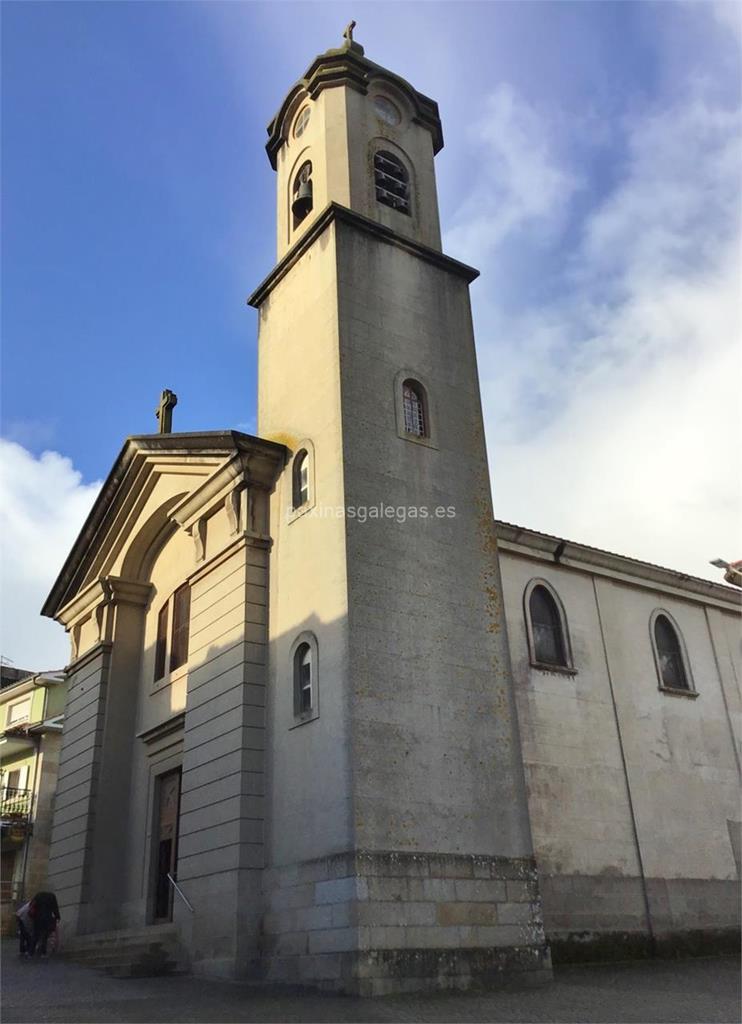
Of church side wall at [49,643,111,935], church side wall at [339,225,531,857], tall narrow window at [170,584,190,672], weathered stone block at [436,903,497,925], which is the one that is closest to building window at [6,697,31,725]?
church side wall at [49,643,111,935]

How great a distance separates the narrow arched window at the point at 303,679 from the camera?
49.1ft

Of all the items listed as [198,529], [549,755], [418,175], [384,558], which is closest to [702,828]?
[549,755]

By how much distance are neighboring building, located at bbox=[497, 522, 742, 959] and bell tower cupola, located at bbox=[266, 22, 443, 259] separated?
725 cm

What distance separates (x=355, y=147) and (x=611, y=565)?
10658mm

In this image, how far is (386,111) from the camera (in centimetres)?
2145

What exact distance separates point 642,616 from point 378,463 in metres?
8.76

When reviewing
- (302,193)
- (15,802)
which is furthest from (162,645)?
(15,802)

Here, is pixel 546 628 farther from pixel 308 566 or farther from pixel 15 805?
pixel 15 805

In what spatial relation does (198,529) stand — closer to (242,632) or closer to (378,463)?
(242,632)

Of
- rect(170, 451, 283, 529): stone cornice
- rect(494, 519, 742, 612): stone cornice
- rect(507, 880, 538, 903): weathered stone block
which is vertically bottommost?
rect(507, 880, 538, 903): weathered stone block

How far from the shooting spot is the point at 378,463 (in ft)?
53.4

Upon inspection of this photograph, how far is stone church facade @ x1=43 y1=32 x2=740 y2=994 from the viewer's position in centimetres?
1373

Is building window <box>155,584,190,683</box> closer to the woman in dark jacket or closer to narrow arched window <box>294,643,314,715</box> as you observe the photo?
the woman in dark jacket

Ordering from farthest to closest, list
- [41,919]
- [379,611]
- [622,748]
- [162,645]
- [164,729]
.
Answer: [162,645], [622,748], [164,729], [41,919], [379,611]
